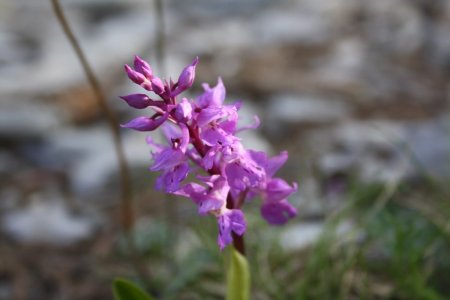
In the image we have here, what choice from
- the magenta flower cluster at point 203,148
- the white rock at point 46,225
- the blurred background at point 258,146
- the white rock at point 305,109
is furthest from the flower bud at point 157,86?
the white rock at point 305,109

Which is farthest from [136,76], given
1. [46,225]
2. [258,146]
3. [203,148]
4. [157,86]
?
[258,146]

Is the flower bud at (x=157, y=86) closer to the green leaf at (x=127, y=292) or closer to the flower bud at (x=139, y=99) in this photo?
the flower bud at (x=139, y=99)

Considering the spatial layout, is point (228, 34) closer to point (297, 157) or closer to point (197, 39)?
point (197, 39)

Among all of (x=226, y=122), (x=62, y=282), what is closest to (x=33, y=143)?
(x=62, y=282)

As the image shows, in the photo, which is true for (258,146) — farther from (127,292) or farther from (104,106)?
(127,292)

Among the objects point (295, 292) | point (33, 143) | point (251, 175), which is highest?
point (251, 175)

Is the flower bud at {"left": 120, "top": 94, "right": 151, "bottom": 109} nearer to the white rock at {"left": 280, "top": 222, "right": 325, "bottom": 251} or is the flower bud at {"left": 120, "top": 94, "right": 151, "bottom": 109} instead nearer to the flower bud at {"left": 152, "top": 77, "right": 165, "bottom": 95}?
the flower bud at {"left": 152, "top": 77, "right": 165, "bottom": 95}

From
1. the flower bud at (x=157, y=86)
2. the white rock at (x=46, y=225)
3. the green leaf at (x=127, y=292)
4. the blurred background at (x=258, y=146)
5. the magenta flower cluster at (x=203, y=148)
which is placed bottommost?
the white rock at (x=46, y=225)
